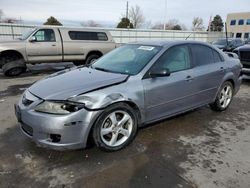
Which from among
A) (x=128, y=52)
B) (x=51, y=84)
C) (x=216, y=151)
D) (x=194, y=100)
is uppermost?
(x=128, y=52)

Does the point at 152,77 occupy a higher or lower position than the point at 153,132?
higher

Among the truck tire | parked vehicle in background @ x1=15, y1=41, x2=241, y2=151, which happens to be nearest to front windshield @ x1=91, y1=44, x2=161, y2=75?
parked vehicle in background @ x1=15, y1=41, x2=241, y2=151

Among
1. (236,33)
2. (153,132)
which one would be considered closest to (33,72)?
(153,132)

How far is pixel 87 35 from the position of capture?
424 inches

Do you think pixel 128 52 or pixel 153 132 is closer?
pixel 153 132

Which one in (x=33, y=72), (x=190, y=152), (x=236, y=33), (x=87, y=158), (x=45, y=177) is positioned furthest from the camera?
(x=236, y=33)

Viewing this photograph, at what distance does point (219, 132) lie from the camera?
4309mm

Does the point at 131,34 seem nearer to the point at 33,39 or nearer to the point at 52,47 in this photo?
the point at 52,47

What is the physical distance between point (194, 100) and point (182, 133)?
705mm

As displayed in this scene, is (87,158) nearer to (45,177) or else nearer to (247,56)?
(45,177)

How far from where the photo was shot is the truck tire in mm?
8911

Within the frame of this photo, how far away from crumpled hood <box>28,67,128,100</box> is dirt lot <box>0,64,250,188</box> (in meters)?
0.85

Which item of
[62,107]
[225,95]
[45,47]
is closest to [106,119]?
[62,107]

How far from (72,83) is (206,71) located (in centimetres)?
256
